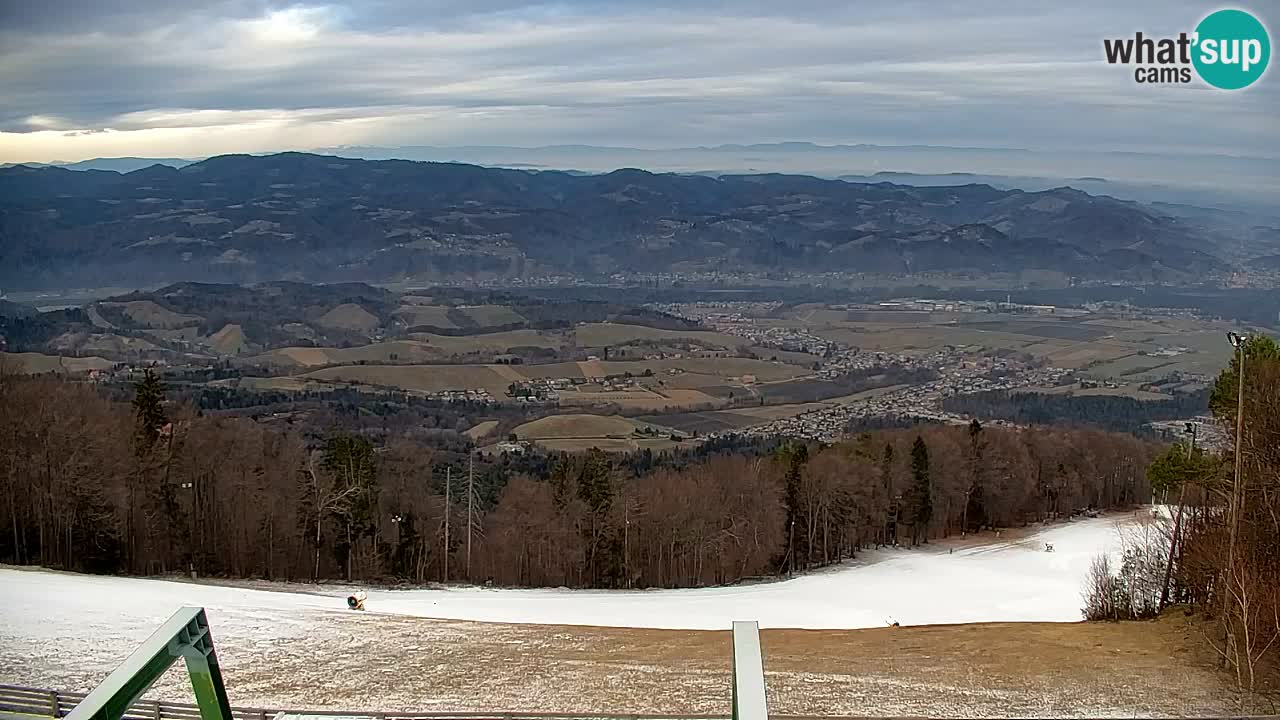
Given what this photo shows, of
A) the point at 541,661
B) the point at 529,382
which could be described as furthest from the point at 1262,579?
the point at 529,382

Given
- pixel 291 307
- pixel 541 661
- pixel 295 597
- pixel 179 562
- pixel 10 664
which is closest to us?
pixel 10 664

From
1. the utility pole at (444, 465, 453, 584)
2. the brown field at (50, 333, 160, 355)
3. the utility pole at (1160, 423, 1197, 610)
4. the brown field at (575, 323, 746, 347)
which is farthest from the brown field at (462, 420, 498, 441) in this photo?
the utility pole at (1160, 423, 1197, 610)

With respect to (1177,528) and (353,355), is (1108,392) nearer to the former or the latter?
(353,355)

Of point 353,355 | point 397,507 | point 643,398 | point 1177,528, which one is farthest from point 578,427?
point 1177,528

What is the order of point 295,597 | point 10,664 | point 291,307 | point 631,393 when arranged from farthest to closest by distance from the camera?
point 291,307, point 631,393, point 295,597, point 10,664

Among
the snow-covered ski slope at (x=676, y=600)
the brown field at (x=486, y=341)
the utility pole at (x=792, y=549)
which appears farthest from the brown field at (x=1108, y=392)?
the utility pole at (x=792, y=549)

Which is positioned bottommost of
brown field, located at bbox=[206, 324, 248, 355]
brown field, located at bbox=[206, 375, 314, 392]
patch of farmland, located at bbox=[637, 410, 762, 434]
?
patch of farmland, located at bbox=[637, 410, 762, 434]

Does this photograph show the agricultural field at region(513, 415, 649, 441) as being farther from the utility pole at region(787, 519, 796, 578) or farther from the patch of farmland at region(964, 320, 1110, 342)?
the patch of farmland at region(964, 320, 1110, 342)

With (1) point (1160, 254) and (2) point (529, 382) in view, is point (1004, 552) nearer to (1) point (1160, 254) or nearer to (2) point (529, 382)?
(2) point (529, 382)
